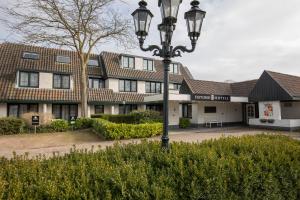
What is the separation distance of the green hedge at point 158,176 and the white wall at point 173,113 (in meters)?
18.5

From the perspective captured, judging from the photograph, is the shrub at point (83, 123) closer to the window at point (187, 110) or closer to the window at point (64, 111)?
the window at point (64, 111)

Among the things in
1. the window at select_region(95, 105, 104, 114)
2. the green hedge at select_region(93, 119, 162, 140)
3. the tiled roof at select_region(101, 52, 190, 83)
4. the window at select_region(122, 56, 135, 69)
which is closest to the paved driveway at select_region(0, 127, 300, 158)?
the green hedge at select_region(93, 119, 162, 140)

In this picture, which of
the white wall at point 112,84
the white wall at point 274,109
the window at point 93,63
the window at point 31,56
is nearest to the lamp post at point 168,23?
the white wall at point 274,109

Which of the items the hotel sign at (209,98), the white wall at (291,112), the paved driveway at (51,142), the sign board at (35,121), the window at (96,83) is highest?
the window at (96,83)

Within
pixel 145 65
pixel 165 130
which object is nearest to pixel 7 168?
pixel 165 130

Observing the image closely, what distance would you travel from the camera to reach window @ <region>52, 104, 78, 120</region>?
76.9 ft

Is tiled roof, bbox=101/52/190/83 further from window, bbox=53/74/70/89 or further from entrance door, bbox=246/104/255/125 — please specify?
entrance door, bbox=246/104/255/125

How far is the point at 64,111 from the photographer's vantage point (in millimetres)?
23906

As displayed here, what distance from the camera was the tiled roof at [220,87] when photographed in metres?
24.0

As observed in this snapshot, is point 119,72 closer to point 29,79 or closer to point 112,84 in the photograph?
point 112,84

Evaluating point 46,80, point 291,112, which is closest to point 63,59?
point 46,80

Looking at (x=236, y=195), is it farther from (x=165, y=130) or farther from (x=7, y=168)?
(x=7, y=168)

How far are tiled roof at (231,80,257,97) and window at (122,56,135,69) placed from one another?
13289 mm

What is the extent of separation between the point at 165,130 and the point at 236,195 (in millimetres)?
2081
